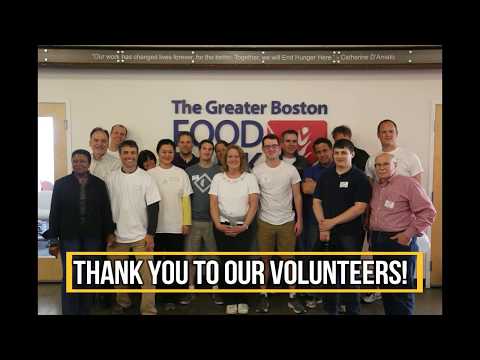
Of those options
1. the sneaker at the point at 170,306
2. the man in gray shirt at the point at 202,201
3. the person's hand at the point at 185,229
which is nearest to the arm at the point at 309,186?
the man in gray shirt at the point at 202,201

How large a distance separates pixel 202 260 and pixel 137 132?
1.40 metres

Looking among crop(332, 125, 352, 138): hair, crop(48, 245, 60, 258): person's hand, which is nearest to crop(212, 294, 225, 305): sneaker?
crop(48, 245, 60, 258): person's hand

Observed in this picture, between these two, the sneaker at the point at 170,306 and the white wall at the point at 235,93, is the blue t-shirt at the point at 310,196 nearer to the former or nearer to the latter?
the white wall at the point at 235,93

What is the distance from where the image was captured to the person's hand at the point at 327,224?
311 centimetres

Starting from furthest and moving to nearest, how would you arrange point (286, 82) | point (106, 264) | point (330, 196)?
point (286, 82)
point (106, 264)
point (330, 196)

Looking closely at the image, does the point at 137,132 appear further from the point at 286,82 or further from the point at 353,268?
the point at 353,268

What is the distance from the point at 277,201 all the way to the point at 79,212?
1.73 meters

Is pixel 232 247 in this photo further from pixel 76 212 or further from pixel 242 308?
pixel 76 212

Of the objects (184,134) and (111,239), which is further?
(184,134)

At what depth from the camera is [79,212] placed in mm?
3148

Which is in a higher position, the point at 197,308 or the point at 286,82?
the point at 286,82

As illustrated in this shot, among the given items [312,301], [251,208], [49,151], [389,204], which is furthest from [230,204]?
[49,151]

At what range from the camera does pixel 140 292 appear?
3.39 meters

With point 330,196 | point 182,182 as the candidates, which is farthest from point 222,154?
point 330,196
